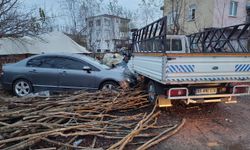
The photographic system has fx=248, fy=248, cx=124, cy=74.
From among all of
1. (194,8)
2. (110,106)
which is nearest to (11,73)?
(110,106)

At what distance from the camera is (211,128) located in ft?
18.2

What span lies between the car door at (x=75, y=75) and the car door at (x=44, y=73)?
0.22 m

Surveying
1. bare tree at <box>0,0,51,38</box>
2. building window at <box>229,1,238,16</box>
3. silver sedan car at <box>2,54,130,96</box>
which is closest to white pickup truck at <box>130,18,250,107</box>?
silver sedan car at <box>2,54,130,96</box>

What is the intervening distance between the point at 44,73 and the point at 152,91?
4018mm

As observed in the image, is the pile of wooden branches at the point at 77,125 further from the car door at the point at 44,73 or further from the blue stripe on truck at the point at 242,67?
the blue stripe on truck at the point at 242,67

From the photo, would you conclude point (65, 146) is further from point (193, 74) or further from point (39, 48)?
point (39, 48)

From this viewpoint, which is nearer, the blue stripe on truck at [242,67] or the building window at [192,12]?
the blue stripe on truck at [242,67]

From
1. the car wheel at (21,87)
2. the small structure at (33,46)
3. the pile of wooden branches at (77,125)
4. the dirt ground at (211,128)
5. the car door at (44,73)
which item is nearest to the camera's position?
the pile of wooden branches at (77,125)

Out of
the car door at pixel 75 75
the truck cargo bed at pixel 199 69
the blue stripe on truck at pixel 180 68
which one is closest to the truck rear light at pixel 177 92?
the truck cargo bed at pixel 199 69

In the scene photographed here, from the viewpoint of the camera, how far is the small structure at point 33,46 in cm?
1615

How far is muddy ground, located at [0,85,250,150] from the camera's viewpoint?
15.2 feet

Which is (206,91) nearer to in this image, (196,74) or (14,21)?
(196,74)

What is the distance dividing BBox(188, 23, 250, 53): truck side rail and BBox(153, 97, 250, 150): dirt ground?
1.74 meters

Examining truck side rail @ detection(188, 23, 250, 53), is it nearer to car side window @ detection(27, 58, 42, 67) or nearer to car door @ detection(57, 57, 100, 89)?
car door @ detection(57, 57, 100, 89)
